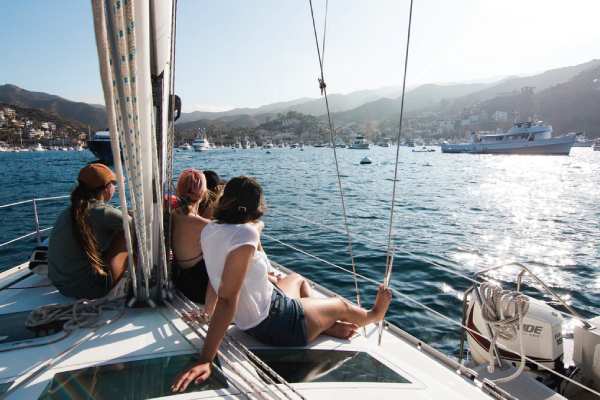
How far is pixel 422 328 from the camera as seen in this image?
3957mm

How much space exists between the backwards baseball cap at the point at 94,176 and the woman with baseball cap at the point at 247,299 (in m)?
1.03

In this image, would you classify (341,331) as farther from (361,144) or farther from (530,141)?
(361,144)

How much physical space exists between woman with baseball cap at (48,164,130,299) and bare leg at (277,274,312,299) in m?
1.18

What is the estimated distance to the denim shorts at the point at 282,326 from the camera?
5.81 ft

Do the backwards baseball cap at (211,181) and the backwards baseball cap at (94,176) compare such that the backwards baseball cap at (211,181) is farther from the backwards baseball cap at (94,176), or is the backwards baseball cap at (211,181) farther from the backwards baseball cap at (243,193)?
the backwards baseball cap at (243,193)

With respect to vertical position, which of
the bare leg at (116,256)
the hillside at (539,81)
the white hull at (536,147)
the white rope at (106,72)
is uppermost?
the hillside at (539,81)

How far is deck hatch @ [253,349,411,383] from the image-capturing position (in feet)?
5.24

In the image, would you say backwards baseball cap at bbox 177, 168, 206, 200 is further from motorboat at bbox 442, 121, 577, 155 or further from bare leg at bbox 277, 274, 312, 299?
motorboat at bbox 442, 121, 577, 155

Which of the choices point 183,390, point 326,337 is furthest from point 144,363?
point 326,337

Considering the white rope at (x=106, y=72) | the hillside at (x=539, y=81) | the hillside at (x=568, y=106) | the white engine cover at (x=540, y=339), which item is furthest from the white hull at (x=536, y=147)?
the hillside at (x=539, y=81)

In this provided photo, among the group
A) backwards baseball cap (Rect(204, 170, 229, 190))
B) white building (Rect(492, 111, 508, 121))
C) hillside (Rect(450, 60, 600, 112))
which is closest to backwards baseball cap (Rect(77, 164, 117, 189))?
backwards baseball cap (Rect(204, 170, 229, 190))

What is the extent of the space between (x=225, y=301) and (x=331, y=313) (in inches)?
29.1

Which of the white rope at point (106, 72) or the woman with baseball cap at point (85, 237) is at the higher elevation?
the white rope at point (106, 72)

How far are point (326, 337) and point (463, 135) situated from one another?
13252cm
